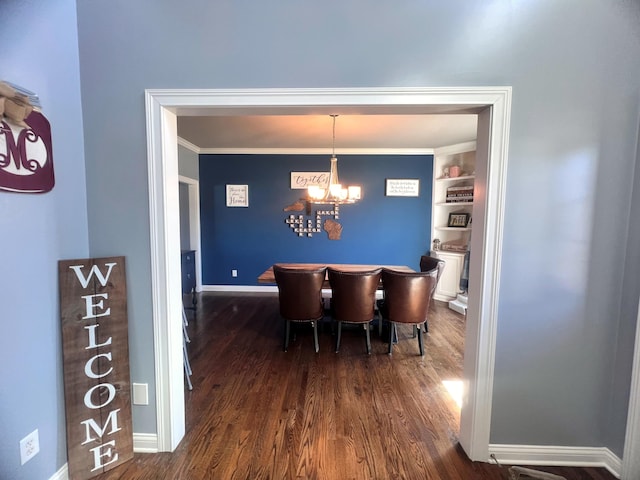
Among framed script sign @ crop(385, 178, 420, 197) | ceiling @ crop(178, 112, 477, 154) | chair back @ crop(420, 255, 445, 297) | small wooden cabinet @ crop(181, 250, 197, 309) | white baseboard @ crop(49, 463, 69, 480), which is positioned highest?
ceiling @ crop(178, 112, 477, 154)

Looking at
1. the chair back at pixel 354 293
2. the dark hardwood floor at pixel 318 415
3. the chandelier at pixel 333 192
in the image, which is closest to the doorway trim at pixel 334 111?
the dark hardwood floor at pixel 318 415

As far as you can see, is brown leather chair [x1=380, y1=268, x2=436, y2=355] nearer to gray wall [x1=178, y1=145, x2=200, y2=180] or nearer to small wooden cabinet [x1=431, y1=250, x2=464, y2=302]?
small wooden cabinet [x1=431, y1=250, x2=464, y2=302]

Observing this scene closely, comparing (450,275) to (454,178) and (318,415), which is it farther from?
(318,415)

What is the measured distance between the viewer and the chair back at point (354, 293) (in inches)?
105

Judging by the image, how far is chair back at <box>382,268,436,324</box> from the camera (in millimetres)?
2645

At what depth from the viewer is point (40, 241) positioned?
129 cm

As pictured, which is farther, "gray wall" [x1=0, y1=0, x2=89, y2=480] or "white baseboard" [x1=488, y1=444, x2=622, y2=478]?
"white baseboard" [x1=488, y1=444, x2=622, y2=478]

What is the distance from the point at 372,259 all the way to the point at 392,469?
144 inches

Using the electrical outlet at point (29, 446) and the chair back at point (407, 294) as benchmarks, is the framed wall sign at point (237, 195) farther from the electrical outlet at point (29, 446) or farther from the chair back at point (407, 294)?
the electrical outlet at point (29, 446)

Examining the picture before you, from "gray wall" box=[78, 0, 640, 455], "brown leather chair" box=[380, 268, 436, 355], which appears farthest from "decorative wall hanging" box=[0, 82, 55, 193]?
"brown leather chair" box=[380, 268, 436, 355]

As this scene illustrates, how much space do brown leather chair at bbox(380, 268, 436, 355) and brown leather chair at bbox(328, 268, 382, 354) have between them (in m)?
0.15

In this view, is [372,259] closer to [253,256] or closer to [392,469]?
[253,256]

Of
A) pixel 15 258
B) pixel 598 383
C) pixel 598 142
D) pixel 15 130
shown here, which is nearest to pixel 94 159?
pixel 15 130

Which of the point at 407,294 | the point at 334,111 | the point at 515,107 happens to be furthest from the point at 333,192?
the point at 515,107
